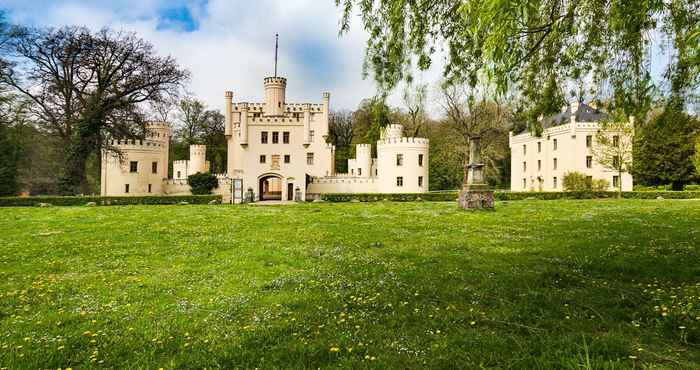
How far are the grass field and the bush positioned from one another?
27.5 meters

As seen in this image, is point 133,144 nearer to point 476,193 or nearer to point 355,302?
point 476,193

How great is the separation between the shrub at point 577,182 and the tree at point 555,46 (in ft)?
118

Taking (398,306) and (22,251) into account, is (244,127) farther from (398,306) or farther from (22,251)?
(398,306)

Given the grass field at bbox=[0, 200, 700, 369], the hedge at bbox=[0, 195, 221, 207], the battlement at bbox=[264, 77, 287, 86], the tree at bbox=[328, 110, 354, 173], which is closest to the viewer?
the grass field at bbox=[0, 200, 700, 369]

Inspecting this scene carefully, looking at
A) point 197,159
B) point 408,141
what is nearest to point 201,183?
point 197,159

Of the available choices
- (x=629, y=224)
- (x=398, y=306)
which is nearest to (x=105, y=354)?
(x=398, y=306)

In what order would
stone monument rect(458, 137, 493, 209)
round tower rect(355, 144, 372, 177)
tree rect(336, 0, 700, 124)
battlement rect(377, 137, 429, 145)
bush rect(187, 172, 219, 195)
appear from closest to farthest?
1. tree rect(336, 0, 700, 124)
2. stone monument rect(458, 137, 493, 209)
3. bush rect(187, 172, 219, 195)
4. battlement rect(377, 137, 429, 145)
5. round tower rect(355, 144, 372, 177)

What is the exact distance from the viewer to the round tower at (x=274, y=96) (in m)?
42.9

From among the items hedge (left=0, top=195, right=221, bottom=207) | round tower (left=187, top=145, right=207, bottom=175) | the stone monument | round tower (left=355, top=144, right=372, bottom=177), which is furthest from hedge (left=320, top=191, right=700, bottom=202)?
round tower (left=187, top=145, right=207, bottom=175)

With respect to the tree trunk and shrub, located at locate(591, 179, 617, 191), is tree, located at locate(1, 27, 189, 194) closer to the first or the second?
the tree trunk

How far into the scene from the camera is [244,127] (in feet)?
116

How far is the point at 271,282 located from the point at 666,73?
758 centimetres

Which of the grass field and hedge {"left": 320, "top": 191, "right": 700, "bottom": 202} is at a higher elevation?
hedge {"left": 320, "top": 191, "right": 700, "bottom": 202}

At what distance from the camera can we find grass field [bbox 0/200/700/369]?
150 inches
